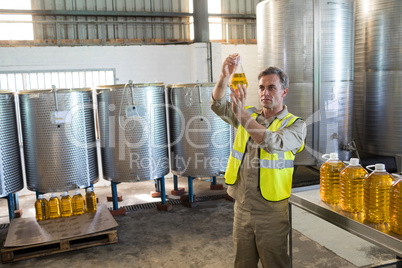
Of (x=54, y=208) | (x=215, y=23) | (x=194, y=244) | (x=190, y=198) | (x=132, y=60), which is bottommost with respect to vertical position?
(x=194, y=244)

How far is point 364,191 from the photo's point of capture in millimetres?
2121

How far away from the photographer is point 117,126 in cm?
506

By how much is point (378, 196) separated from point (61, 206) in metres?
3.89

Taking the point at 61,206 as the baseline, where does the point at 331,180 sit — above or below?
above

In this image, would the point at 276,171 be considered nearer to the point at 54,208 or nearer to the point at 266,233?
the point at 266,233

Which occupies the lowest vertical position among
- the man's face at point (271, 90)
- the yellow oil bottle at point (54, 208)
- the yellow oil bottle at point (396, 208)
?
the yellow oil bottle at point (54, 208)

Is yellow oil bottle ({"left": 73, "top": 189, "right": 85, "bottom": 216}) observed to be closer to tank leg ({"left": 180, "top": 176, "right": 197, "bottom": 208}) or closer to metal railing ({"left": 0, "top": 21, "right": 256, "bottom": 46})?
tank leg ({"left": 180, "top": 176, "right": 197, "bottom": 208})

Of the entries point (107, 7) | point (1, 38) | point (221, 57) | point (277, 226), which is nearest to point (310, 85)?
point (221, 57)

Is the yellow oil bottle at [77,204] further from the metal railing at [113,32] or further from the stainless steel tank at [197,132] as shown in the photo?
the metal railing at [113,32]

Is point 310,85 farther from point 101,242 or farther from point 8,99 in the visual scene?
point 8,99

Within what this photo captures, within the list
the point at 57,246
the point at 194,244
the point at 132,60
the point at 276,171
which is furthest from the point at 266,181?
the point at 132,60

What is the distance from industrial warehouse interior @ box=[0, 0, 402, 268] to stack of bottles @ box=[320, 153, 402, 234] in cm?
110

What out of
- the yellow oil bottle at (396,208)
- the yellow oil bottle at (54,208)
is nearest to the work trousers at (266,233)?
the yellow oil bottle at (396,208)

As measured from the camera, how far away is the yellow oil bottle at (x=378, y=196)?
2010mm
